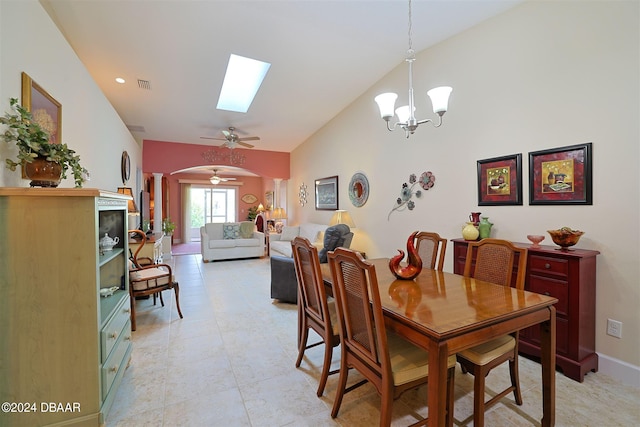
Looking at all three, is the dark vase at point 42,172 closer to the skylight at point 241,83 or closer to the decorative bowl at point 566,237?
the skylight at point 241,83

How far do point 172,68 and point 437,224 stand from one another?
3.93 metres

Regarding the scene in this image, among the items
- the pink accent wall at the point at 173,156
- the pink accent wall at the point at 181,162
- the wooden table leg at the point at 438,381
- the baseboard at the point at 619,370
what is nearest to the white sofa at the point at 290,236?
the pink accent wall at the point at 181,162

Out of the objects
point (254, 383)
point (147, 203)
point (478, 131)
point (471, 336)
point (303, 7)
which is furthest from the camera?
point (147, 203)

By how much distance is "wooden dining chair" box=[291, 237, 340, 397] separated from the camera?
1.87m

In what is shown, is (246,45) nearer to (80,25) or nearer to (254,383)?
(80,25)

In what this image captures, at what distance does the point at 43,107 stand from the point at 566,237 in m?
3.98

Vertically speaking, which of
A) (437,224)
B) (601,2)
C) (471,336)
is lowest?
(471,336)

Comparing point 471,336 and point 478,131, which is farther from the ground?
point 478,131

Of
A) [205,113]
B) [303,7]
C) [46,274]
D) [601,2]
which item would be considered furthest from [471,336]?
[205,113]

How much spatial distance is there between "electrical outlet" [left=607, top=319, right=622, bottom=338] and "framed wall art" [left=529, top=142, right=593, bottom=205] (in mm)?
925

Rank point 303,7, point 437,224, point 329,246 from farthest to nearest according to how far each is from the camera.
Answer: point 437,224 < point 329,246 < point 303,7

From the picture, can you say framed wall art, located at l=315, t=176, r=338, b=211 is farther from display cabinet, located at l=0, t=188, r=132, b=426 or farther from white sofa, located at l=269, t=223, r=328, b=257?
display cabinet, located at l=0, t=188, r=132, b=426

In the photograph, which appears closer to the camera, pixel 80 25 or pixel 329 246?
pixel 80 25

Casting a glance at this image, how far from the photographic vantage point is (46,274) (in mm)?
1485
